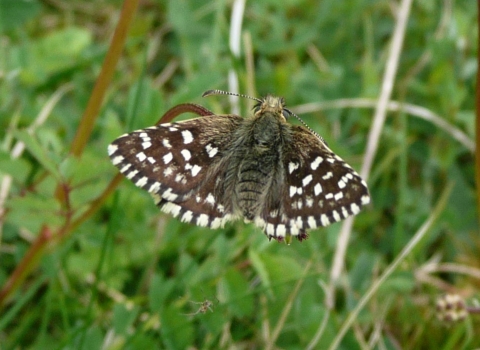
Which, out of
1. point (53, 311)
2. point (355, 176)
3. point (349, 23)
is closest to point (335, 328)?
point (355, 176)

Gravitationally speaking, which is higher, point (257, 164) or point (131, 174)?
point (257, 164)

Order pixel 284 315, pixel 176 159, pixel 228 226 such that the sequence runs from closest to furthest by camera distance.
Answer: pixel 176 159
pixel 284 315
pixel 228 226

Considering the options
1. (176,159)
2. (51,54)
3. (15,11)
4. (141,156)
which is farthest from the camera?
(51,54)

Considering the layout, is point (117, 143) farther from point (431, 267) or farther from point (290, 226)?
point (431, 267)

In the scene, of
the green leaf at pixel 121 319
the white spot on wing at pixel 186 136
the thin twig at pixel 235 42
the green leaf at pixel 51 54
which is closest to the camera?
the white spot on wing at pixel 186 136

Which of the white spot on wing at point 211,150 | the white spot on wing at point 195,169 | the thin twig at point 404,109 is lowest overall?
the white spot on wing at point 195,169

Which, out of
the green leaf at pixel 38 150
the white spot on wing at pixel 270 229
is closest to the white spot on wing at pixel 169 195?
the white spot on wing at pixel 270 229

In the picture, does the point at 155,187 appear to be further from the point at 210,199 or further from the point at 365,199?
the point at 365,199

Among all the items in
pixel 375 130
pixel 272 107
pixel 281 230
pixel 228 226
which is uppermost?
pixel 375 130

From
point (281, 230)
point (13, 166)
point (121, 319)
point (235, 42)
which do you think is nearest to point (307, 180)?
point (281, 230)

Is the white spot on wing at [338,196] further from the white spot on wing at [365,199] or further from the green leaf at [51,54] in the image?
the green leaf at [51,54]
